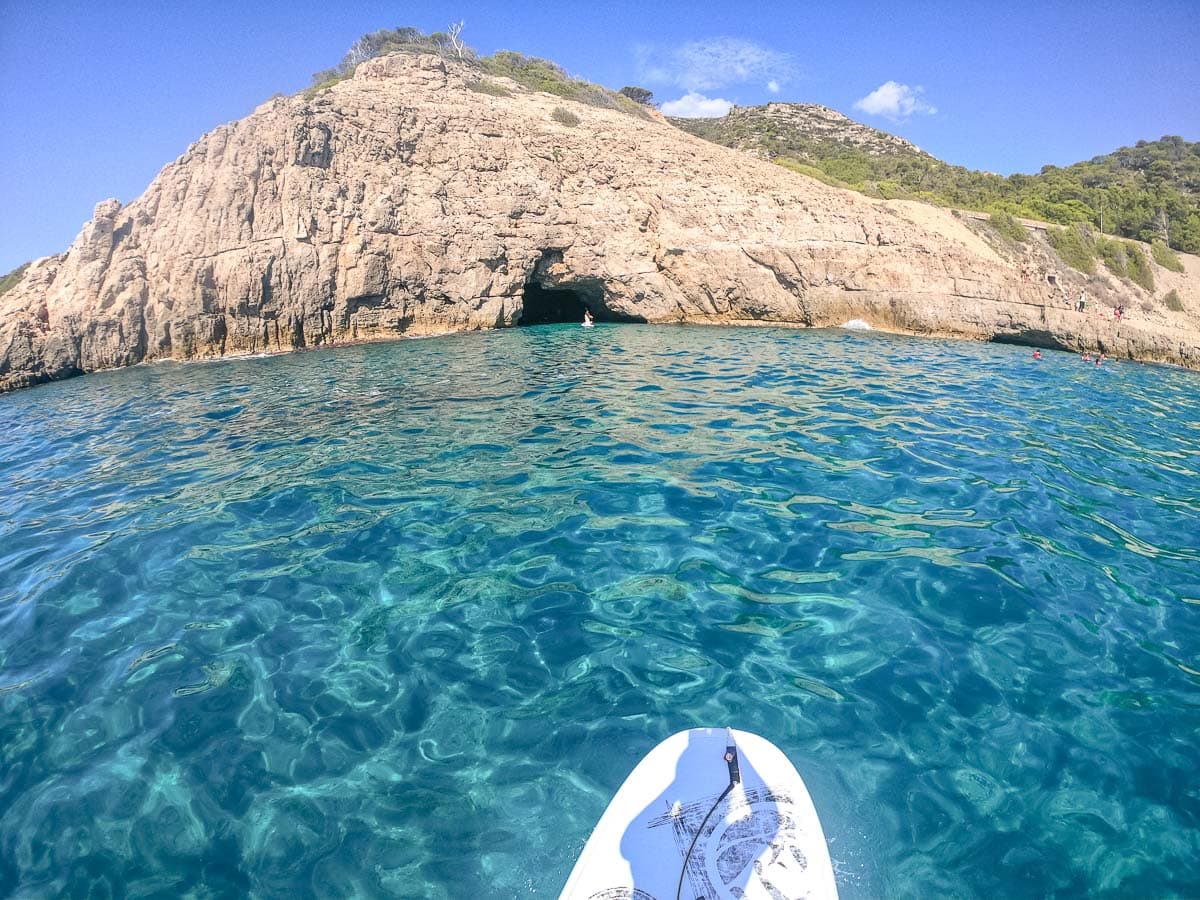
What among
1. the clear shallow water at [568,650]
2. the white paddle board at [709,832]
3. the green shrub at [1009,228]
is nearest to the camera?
the white paddle board at [709,832]

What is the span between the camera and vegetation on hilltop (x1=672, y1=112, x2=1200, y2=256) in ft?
96.4

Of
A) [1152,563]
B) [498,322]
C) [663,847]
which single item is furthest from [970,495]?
[498,322]

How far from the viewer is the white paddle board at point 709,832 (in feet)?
7.67

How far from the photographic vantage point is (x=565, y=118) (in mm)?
23891

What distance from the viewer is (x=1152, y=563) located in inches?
189

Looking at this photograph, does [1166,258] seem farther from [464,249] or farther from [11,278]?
[11,278]

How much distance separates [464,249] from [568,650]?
57.1ft

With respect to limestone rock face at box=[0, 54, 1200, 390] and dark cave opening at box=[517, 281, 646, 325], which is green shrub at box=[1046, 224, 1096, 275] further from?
dark cave opening at box=[517, 281, 646, 325]

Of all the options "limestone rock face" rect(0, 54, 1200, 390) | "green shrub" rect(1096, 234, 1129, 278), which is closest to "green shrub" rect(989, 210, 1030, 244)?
"limestone rock face" rect(0, 54, 1200, 390)

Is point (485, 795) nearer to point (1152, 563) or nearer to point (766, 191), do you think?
point (1152, 563)

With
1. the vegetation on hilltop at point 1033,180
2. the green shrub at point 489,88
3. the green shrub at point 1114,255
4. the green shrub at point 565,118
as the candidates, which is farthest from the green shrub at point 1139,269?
the green shrub at point 489,88

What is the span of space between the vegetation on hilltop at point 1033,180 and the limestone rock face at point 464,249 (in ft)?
26.0

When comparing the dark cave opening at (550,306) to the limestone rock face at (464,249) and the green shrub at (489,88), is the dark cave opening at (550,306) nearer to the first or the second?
the limestone rock face at (464,249)

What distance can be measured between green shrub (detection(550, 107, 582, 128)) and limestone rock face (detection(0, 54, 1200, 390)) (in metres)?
0.41
